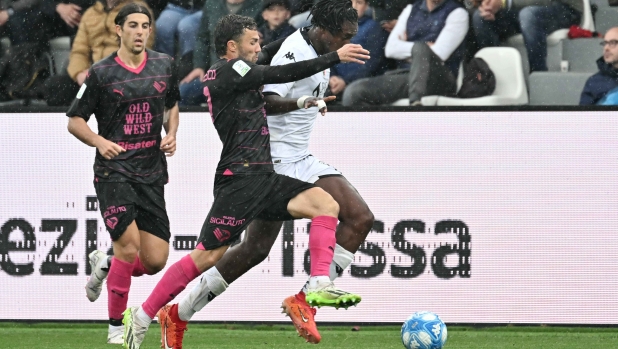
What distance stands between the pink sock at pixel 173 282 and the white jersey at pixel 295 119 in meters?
0.92

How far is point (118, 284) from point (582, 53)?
4.51m

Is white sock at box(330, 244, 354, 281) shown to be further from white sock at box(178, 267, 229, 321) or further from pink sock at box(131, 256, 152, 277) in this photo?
pink sock at box(131, 256, 152, 277)

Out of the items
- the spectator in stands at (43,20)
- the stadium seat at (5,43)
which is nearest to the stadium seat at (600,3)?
the spectator in stands at (43,20)

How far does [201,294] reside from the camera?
20.2 ft

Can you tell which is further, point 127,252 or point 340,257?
point 127,252

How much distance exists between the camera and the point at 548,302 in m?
7.71

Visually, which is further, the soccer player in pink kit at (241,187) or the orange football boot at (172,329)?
the orange football boot at (172,329)

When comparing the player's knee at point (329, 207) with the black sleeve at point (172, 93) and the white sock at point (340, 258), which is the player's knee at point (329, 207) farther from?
the black sleeve at point (172, 93)

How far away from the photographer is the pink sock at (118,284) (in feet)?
21.9

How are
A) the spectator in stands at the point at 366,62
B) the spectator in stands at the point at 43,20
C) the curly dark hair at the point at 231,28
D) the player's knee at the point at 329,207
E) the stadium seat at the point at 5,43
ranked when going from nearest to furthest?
the player's knee at the point at 329,207
the curly dark hair at the point at 231,28
the spectator in stands at the point at 366,62
the spectator in stands at the point at 43,20
the stadium seat at the point at 5,43

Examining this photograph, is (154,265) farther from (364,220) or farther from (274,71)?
(274,71)

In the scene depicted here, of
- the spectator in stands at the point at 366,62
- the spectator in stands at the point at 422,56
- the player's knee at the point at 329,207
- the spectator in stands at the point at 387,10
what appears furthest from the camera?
the spectator in stands at the point at 387,10

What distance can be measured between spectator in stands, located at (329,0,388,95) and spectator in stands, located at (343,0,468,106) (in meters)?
0.09

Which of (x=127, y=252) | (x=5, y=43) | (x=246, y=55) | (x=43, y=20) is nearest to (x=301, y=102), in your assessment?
(x=246, y=55)
